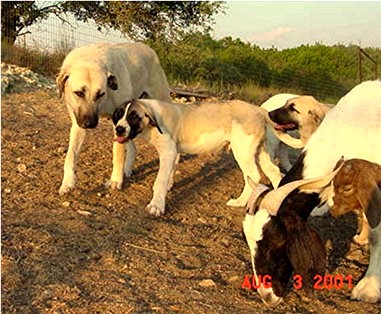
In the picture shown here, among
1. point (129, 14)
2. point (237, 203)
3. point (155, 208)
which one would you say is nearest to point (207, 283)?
point (155, 208)

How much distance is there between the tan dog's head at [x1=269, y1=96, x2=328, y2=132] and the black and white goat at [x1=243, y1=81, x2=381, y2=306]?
98.6 inches

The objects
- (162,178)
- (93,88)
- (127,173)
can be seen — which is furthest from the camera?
(127,173)

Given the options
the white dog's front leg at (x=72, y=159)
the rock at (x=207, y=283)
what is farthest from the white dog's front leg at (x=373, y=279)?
the white dog's front leg at (x=72, y=159)

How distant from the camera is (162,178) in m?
7.14

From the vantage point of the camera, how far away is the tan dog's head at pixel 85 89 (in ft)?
24.1

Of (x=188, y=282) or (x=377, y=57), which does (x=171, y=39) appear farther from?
(x=188, y=282)

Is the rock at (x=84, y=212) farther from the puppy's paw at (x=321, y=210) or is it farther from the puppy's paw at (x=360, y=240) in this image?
the puppy's paw at (x=360, y=240)

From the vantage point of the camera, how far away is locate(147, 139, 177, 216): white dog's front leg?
6.97 m

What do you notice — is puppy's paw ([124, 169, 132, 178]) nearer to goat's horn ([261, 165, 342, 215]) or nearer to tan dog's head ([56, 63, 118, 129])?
tan dog's head ([56, 63, 118, 129])

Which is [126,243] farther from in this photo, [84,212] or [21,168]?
[21,168]

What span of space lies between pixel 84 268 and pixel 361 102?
281cm

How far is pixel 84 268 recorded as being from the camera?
518 cm

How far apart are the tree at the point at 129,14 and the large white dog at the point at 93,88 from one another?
45.2 ft
